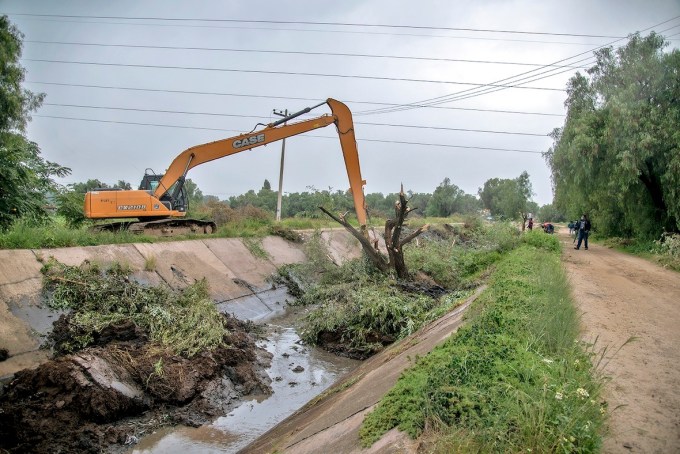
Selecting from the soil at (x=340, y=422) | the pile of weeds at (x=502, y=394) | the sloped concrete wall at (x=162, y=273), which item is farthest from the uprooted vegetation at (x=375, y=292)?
the pile of weeds at (x=502, y=394)

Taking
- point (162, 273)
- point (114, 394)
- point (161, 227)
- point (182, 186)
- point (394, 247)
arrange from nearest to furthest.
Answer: point (114, 394)
point (162, 273)
point (394, 247)
point (161, 227)
point (182, 186)

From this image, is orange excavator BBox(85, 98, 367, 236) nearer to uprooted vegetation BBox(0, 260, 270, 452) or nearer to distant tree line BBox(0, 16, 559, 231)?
distant tree line BBox(0, 16, 559, 231)

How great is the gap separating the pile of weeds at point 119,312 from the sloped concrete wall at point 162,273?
1.26ft

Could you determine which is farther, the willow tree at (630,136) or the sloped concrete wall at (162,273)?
the willow tree at (630,136)

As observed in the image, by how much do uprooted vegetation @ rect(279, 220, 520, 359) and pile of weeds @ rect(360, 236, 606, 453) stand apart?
15.0ft

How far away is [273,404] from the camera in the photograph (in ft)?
25.4

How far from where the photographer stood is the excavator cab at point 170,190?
1691 cm

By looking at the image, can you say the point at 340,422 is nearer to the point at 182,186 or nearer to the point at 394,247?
the point at 394,247

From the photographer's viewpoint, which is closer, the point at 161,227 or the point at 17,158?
the point at 17,158

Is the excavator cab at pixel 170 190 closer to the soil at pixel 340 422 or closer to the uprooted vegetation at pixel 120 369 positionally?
the uprooted vegetation at pixel 120 369

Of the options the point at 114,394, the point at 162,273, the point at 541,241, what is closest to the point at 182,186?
the point at 162,273

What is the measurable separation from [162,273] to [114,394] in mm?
6749

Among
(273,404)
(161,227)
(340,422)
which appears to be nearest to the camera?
(340,422)

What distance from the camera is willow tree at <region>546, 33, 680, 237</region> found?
64.8 feet
